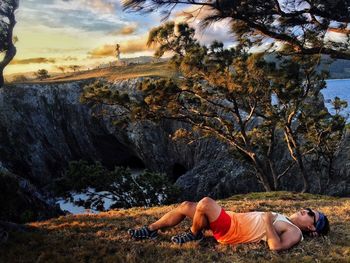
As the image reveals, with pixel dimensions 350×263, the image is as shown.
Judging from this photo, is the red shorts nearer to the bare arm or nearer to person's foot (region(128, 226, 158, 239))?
the bare arm

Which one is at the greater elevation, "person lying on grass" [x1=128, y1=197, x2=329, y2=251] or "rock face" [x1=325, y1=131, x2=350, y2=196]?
"person lying on grass" [x1=128, y1=197, x2=329, y2=251]

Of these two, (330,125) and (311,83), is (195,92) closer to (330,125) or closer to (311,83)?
(311,83)

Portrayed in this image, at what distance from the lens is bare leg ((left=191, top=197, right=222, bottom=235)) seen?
781 cm

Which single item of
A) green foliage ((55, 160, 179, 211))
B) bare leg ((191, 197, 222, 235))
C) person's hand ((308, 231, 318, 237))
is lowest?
green foliage ((55, 160, 179, 211))

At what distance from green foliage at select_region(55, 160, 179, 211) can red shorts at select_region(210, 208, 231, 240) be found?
18378 millimetres

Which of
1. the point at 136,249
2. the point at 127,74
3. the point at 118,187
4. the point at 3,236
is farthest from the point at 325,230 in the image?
the point at 127,74

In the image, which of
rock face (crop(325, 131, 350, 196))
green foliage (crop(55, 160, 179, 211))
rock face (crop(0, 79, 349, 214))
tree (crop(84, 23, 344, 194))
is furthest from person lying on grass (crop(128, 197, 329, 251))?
rock face (crop(0, 79, 349, 214))

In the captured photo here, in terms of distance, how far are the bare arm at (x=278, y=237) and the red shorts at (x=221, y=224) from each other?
2.36 ft

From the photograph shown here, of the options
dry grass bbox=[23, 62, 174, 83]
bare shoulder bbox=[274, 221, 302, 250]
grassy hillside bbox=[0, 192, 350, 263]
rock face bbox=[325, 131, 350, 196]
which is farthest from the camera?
dry grass bbox=[23, 62, 174, 83]

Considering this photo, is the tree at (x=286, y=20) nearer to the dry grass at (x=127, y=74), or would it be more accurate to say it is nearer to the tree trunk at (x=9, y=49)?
the tree trunk at (x=9, y=49)

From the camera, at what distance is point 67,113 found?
178ft

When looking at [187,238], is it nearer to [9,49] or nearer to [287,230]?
[287,230]

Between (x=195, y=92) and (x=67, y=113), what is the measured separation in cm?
3361

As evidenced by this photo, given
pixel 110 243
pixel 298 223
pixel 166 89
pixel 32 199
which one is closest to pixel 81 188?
pixel 166 89
